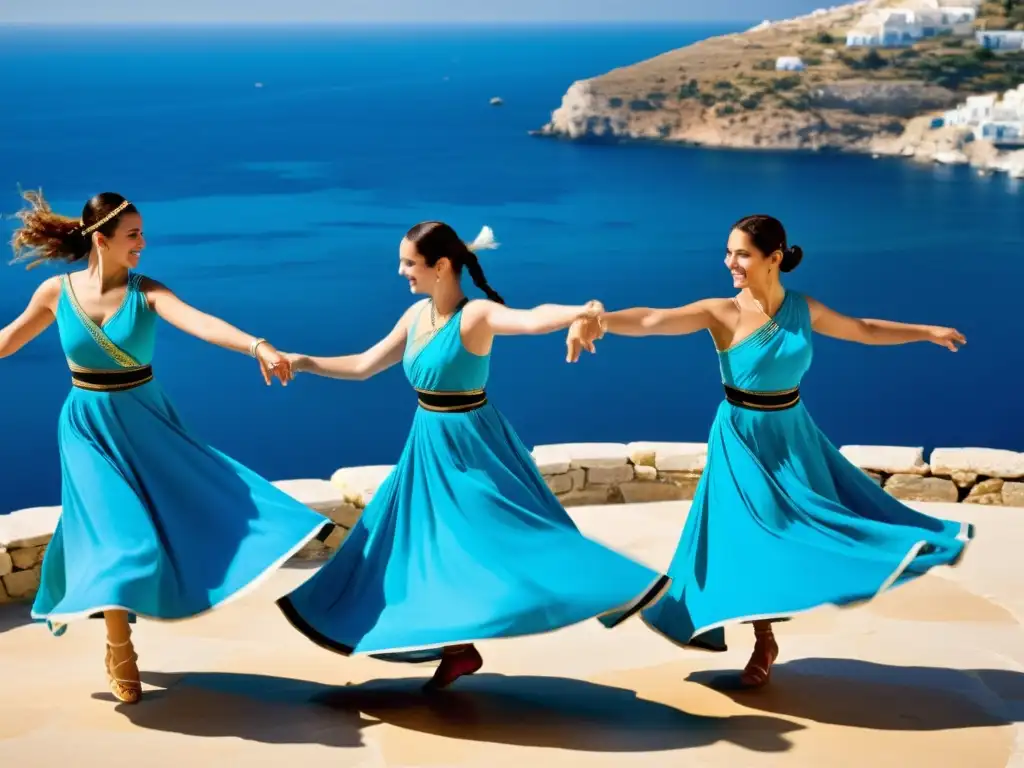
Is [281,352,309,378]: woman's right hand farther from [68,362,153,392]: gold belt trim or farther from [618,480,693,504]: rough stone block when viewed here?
[618,480,693,504]: rough stone block

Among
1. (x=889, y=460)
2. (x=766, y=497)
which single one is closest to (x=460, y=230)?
(x=889, y=460)

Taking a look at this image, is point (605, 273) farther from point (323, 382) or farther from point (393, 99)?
point (393, 99)

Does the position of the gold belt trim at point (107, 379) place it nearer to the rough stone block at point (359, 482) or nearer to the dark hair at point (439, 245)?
the dark hair at point (439, 245)

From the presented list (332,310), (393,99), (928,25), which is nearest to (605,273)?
(332,310)

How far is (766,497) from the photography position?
396 centimetres

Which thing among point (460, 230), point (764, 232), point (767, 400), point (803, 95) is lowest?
point (460, 230)

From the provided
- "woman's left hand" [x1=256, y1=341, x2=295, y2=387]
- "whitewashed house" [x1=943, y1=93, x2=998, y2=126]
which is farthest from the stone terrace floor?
"whitewashed house" [x1=943, y1=93, x2=998, y2=126]

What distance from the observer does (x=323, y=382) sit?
15391 mm

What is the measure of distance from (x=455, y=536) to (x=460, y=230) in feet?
40.6

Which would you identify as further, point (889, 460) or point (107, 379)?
point (889, 460)

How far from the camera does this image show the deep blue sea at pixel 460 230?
46.5ft

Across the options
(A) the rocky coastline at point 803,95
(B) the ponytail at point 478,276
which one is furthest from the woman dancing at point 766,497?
(A) the rocky coastline at point 803,95

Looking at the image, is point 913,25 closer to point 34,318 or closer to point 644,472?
point 644,472

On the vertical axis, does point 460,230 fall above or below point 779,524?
below
